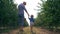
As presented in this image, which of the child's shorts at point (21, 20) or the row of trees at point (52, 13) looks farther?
the row of trees at point (52, 13)

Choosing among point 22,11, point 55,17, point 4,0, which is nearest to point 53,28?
point 55,17

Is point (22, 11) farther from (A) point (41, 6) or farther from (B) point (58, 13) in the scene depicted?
(A) point (41, 6)

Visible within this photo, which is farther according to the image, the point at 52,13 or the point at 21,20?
the point at 52,13

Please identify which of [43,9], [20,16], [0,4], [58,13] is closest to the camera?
[20,16]

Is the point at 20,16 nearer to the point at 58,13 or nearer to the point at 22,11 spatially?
the point at 22,11

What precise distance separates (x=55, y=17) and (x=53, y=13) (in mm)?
306

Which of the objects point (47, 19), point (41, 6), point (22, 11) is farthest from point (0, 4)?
point (22, 11)

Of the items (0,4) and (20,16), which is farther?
(0,4)

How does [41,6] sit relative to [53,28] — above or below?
above

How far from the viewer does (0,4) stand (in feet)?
74.3

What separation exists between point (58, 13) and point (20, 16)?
208 inches

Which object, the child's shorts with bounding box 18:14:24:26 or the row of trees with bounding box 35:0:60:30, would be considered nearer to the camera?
the child's shorts with bounding box 18:14:24:26

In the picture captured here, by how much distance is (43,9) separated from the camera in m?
19.7

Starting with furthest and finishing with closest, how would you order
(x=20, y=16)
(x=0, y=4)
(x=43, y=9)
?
(x=0, y=4), (x=43, y=9), (x=20, y=16)
